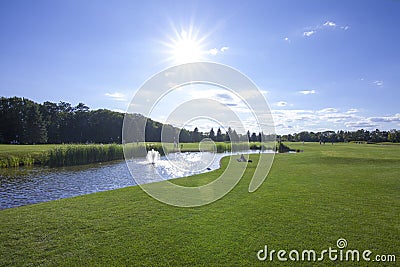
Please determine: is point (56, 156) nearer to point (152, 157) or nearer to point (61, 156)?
point (61, 156)

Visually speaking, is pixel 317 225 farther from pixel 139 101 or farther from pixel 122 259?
pixel 139 101

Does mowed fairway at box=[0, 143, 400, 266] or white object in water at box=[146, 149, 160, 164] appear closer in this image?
mowed fairway at box=[0, 143, 400, 266]

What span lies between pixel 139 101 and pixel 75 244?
185 inches

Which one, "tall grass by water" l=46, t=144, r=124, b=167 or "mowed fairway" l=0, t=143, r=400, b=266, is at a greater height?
"tall grass by water" l=46, t=144, r=124, b=167

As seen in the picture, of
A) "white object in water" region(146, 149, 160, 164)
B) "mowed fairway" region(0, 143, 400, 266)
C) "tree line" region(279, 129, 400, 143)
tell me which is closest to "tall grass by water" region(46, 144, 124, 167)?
"white object in water" region(146, 149, 160, 164)

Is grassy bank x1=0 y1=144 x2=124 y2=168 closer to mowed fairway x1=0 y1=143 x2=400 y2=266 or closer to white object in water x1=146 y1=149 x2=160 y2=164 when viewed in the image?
white object in water x1=146 y1=149 x2=160 y2=164

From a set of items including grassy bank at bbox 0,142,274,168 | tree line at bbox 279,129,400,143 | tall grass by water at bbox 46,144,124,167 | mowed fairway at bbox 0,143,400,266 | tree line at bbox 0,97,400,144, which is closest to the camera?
mowed fairway at bbox 0,143,400,266

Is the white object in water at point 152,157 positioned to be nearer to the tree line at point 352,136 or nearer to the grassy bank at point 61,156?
the grassy bank at point 61,156

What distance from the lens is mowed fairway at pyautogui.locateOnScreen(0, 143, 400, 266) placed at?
196 inches

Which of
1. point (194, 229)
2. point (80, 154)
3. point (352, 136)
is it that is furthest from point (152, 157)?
point (352, 136)

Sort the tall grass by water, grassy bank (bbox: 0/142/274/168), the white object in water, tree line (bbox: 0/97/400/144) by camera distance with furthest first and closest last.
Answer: tree line (bbox: 0/97/400/144) < the white object in water < the tall grass by water < grassy bank (bbox: 0/142/274/168)

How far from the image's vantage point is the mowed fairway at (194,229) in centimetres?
498

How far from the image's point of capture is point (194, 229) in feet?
20.8

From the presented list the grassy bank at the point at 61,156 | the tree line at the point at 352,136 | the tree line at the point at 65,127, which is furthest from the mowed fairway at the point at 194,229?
the tree line at the point at 352,136
